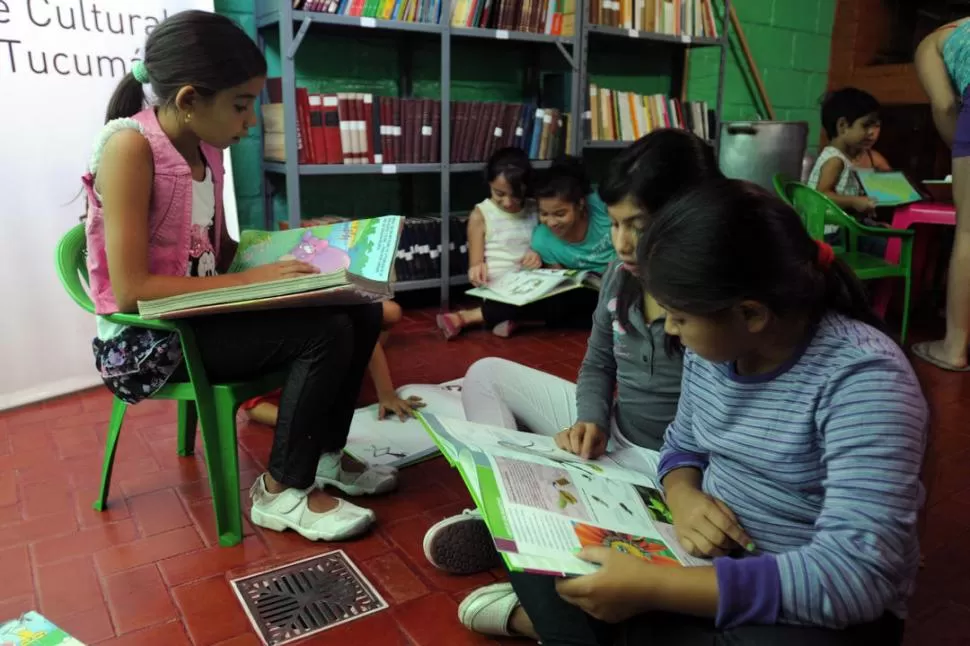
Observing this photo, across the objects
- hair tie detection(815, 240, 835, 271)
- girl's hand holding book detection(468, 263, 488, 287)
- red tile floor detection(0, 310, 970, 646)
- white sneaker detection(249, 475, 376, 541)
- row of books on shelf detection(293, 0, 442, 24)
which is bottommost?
red tile floor detection(0, 310, 970, 646)

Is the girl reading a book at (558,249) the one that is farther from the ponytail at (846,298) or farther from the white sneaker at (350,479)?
the ponytail at (846,298)

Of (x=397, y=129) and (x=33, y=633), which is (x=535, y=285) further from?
(x=33, y=633)

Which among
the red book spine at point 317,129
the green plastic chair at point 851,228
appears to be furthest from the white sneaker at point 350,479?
the green plastic chair at point 851,228

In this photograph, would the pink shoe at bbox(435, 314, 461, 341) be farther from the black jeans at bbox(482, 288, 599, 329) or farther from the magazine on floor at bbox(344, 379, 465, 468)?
the magazine on floor at bbox(344, 379, 465, 468)

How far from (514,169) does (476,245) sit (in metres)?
0.38

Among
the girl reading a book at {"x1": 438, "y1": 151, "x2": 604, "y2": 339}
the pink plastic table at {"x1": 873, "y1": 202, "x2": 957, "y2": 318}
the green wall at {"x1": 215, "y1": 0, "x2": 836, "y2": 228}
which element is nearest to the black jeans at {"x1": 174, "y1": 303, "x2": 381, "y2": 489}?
the girl reading a book at {"x1": 438, "y1": 151, "x2": 604, "y2": 339}

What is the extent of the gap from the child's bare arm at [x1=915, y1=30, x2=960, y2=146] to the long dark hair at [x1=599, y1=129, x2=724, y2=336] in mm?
2099

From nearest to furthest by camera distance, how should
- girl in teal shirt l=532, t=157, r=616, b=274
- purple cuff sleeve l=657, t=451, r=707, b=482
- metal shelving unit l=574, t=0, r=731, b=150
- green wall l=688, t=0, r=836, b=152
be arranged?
purple cuff sleeve l=657, t=451, r=707, b=482 → girl in teal shirt l=532, t=157, r=616, b=274 → metal shelving unit l=574, t=0, r=731, b=150 → green wall l=688, t=0, r=836, b=152

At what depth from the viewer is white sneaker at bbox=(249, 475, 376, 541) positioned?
1586mm

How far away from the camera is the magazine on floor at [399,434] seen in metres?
1.96

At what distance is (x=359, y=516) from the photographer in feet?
5.28

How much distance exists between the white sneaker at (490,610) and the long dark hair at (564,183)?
82.4 inches

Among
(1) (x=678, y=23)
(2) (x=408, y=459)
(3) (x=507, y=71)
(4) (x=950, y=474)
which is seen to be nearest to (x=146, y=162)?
(2) (x=408, y=459)

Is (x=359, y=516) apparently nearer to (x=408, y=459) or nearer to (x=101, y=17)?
(x=408, y=459)
